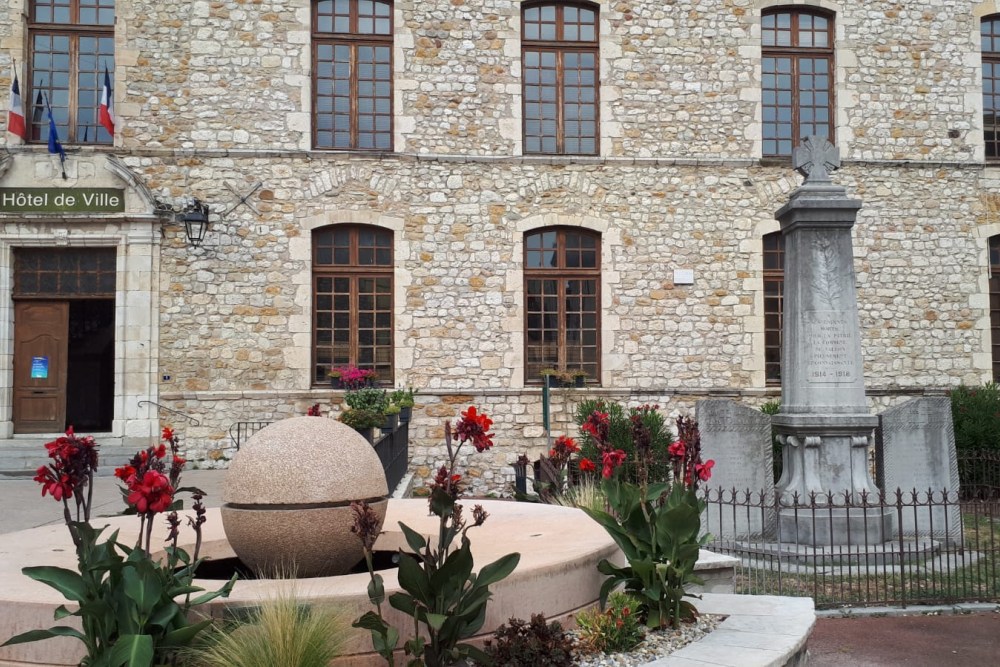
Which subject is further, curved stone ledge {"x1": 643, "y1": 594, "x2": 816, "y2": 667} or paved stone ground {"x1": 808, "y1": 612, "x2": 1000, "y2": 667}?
paved stone ground {"x1": 808, "y1": 612, "x2": 1000, "y2": 667}

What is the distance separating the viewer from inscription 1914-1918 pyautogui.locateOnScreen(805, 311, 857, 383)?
29.8 feet

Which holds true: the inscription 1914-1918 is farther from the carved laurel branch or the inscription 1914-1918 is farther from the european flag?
the european flag

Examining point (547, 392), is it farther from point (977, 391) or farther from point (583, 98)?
point (977, 391)

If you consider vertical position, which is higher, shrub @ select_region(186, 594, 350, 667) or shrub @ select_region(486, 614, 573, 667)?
shrub @ select_region(186, 594, 350, 667)

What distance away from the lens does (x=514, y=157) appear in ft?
48.0

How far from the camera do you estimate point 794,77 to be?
1546cm

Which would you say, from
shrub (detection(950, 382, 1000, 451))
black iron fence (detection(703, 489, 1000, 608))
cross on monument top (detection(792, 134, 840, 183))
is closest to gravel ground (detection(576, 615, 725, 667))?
black iron fence (detection(703, 489, 1000, 608))

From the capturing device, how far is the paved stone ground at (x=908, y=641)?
5715 millimetres

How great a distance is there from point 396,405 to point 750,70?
26.2 feet

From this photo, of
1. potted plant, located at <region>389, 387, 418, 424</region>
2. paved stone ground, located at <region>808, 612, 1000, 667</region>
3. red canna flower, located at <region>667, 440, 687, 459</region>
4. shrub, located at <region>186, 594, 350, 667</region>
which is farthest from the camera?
potted plant, located at <region>389, 387, 418, 424</region>

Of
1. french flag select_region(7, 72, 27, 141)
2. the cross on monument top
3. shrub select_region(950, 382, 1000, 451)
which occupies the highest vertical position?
french flag select_region(7, 72, 27, 141)

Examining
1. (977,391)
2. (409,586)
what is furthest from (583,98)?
(409,586)

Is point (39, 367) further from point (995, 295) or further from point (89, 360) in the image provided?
point (995, 295)

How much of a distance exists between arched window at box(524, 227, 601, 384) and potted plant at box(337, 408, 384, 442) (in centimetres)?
422
